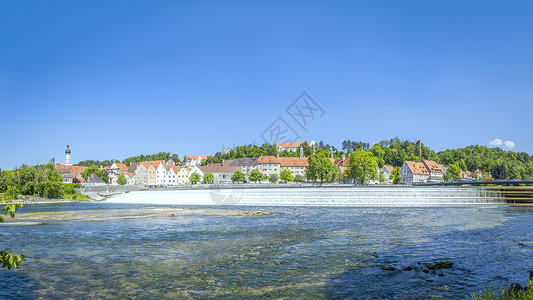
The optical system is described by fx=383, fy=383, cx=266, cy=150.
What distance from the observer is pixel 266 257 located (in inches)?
528

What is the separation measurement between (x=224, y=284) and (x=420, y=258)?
6.86 m

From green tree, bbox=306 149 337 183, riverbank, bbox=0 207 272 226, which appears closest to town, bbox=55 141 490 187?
green tree, bbox=306 149 337 183

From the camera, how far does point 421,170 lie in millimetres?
135125

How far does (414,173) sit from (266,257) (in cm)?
12714

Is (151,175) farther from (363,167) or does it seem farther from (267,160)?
(363,167)

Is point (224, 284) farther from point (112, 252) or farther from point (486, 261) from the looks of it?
point (486, 261)

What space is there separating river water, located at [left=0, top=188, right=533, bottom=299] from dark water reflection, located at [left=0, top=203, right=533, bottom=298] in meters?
0.04

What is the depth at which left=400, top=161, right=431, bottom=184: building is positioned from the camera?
130500 mm

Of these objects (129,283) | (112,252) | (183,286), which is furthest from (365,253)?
(112,252)

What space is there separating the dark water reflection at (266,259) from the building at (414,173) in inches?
4483

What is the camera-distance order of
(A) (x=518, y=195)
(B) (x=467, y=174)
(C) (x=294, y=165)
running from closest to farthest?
(A) (x=518, y=195), (B) (x=467, y=174), (C) (x=294, y=165)

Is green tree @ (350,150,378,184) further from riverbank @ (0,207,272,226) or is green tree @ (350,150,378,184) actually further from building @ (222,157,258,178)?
building @ (222,157,258,178)

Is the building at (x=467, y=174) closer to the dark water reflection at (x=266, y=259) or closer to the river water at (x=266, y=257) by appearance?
the river water at (x=266, y=257)

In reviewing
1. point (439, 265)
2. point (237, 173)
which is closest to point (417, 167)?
point (237, 173)
